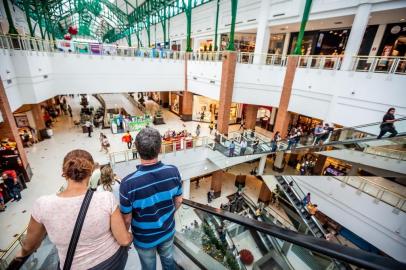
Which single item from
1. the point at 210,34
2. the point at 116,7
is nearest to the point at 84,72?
the point at 210,34

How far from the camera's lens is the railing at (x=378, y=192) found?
830cm

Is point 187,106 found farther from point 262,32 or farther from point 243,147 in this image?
point 243,147

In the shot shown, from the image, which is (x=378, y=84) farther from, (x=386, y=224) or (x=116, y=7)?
(x=116, y=7)

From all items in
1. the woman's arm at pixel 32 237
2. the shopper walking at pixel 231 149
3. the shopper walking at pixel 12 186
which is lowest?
the shopper walking at pixel 12 186

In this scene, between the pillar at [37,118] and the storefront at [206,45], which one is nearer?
the pillar at [37,118]

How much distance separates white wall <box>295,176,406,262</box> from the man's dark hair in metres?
11.6

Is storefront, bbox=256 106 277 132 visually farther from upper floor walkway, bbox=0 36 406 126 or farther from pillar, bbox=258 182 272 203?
pillar, bbox=258 182 272 203

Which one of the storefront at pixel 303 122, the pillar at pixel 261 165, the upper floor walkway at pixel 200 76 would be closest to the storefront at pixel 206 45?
the upper floor walkway at pixel 200 76

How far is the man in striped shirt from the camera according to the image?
1673 millimetres

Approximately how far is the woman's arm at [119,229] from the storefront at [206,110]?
62.1 feet

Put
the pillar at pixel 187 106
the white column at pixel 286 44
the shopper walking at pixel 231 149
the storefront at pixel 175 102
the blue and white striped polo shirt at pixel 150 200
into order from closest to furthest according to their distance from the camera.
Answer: the blue and white striped polo shirt at pixel 150 200 < the shopper walking at pixel 231 149 < the white column at pixel 286 44 < the pillar at pixel 187 106 < the storefront at pixel 175 102

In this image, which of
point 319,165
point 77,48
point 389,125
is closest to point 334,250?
point 389,125

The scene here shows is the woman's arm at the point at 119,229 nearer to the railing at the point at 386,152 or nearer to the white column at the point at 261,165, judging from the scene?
the railing at the point at 386,152

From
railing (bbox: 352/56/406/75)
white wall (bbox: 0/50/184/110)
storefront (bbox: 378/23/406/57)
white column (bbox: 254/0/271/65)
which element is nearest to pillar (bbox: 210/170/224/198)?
white column (bbox: 254/0/271/65)
